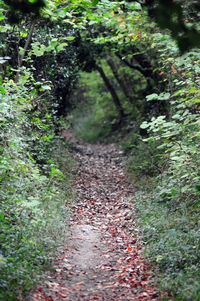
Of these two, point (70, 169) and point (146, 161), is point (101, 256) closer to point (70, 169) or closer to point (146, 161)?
point (146, 161)

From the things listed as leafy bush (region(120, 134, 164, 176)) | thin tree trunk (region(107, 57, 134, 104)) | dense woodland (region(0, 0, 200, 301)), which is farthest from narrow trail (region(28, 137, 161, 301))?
thin tree trunk (region(107, 57, 134, 104))

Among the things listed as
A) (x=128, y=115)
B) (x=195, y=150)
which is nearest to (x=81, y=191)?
(x=195, y=150)

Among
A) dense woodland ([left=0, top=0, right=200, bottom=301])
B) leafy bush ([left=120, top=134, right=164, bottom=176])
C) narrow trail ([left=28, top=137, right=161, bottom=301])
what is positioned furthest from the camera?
leafy bush ([left=120, top=134, right=164, bottom=176])

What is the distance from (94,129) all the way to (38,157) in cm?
1667

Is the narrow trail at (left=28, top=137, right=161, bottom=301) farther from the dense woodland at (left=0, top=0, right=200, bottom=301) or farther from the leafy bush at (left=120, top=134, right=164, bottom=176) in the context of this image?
the leafy bush at (left=120, top=134, right=164, bottom=176)

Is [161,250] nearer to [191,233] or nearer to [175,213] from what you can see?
[191,233]

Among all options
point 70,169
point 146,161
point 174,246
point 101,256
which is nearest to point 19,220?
point 101,256

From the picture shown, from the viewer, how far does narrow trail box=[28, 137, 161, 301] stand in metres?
4.42

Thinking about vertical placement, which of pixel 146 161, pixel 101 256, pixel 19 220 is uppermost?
pixel 19 220

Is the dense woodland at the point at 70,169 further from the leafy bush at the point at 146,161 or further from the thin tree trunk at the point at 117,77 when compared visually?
the thin tree trunk at the point at 117,77

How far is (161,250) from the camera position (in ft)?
16.7

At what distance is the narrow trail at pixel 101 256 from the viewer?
14.5ft

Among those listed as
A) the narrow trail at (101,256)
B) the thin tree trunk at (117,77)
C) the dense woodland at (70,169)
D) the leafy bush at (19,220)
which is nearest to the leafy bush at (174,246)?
the dense woodland at (70,169)

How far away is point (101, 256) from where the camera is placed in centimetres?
574
